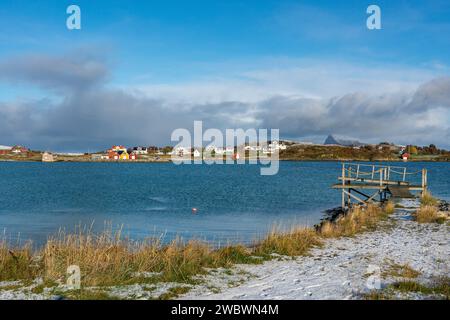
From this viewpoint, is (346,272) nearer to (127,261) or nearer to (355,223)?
(127,261)

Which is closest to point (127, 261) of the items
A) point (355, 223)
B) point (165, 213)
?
point (355, 223)

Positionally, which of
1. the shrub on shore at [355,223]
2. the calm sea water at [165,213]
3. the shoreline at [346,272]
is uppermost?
the shoreline at [346,272]

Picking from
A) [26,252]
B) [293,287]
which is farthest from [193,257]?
[26,252]

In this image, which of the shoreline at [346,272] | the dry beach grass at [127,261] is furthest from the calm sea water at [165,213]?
the dry beach grass at [127,261]

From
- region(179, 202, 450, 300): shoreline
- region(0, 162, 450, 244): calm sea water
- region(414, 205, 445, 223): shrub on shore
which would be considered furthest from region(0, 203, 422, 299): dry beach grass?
region(414, 205, 445, 223): shrub on shore

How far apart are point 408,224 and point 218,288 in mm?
15496

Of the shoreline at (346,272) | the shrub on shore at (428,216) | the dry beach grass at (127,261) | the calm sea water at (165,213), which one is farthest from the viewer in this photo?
the calm sea water at (165,213)

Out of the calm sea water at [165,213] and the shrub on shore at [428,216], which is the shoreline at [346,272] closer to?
the shrub on shore at [428,216]

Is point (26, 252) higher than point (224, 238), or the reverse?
point (26, 252)

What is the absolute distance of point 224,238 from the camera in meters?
23.8

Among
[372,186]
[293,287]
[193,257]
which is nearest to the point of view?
[293,287]

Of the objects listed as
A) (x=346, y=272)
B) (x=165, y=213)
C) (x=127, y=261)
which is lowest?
(x=165, y=213)
